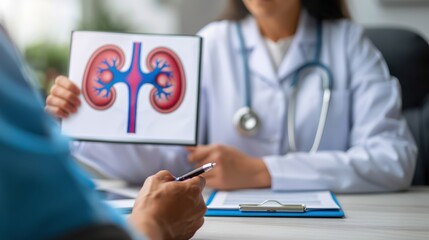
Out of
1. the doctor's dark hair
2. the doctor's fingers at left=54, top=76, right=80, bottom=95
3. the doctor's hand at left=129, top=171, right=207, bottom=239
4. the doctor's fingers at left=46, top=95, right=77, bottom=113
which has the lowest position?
the doctor's hand at left=129, top=171, right=207, bottom=239

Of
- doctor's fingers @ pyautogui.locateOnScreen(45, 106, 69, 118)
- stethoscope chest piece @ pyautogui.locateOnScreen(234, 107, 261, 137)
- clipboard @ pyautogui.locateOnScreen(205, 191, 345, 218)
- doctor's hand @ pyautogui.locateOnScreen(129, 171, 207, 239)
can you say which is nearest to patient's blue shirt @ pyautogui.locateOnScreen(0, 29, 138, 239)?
doctor's hand @ pyautogui.locateOnScreen(129, 171, 207, 239)

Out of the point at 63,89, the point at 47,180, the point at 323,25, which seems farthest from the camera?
the point at 323,25

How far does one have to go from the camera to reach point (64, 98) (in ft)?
3.94

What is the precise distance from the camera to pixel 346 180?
127 cm

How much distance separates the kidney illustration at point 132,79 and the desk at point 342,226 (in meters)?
0.32

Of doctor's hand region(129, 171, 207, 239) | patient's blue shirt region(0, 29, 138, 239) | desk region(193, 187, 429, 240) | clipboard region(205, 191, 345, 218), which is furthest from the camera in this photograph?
clipboard region(205, 191, 345, 218)

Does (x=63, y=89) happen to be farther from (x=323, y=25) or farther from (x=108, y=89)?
(x=323, y=25)

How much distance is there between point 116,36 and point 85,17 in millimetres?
2367

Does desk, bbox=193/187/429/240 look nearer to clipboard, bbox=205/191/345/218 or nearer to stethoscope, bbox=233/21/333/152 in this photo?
clipboard, bbox=205/191/345/218

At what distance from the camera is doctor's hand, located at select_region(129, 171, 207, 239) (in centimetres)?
71

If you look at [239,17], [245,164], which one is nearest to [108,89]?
[245,164]

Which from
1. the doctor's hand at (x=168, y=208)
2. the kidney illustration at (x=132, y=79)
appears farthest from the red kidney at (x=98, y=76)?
the doctor's hand at (x=168, y=208)

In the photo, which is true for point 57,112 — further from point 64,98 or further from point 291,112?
point 291,112

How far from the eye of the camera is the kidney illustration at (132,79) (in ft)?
3.97
